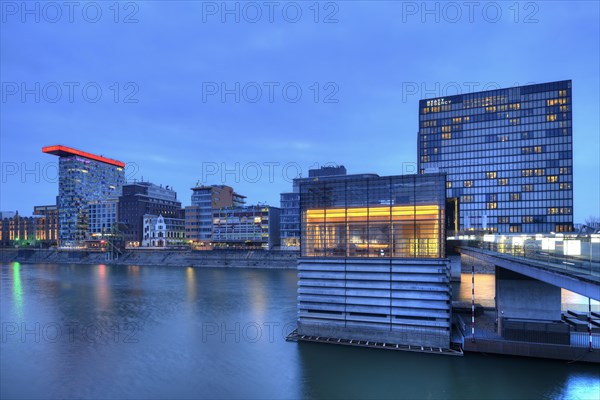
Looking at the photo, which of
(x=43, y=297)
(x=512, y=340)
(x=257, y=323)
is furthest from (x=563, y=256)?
(x=43, y=297)

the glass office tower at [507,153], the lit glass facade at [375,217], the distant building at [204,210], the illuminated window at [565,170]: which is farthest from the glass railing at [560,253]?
the distant building at [204,210]

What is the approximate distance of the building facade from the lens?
31297 millimetres

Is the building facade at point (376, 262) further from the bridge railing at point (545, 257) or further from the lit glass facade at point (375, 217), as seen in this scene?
the bridge railing at point (545, 257)

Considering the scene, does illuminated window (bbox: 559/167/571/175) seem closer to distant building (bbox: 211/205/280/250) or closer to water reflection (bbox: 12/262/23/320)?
distant building (bbox: 211/205/280/250)

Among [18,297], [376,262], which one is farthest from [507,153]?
[18,297]

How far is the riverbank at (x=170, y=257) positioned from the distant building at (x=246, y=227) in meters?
16.0

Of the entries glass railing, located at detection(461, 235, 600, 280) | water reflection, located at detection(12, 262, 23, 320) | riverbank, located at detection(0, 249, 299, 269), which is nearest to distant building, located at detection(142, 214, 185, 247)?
riverbank, located at detection(0, 249, 299, 269)

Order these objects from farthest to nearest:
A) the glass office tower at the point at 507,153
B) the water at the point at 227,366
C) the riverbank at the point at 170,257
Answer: the glass office tower at the point at 507,153, the riverbank at the point at 170,257, the water at the point at 227,366

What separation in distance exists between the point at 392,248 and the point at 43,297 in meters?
60.1

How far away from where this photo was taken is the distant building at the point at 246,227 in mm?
153800

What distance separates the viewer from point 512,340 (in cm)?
2972

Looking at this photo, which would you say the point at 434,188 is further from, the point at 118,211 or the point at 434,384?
the point at 118,211

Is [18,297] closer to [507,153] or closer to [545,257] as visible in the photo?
[545,257]

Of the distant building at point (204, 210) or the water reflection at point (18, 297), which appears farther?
the distant building at point (204, 210)
